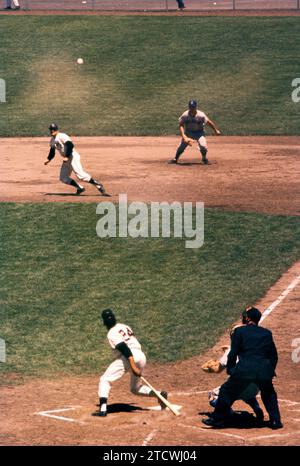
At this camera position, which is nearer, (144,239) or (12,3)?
(144,239)

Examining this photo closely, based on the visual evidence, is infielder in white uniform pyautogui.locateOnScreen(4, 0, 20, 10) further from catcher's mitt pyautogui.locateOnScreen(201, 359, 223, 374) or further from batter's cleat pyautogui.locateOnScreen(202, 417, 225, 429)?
batter's cleat pyautogui.locateOnScreen(202, 417, 225, 429)

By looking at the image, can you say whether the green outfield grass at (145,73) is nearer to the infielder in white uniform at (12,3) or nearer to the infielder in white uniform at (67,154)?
the infielder in white uniform at (12,3)

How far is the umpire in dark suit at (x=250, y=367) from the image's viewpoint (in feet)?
54.2

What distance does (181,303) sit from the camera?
23984mm

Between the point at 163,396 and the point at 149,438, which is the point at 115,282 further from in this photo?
the point at 149,438

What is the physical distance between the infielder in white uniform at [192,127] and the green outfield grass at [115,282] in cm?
503

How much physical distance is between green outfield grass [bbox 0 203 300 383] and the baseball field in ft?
0.16

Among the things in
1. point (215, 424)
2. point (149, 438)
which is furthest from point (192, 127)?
point (149, 438)

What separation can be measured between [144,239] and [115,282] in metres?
2.90

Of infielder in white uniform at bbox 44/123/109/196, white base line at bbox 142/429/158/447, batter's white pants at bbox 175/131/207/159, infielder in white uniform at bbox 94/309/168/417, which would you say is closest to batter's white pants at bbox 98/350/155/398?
infielder in white uniform at bbox 94/309/168/417

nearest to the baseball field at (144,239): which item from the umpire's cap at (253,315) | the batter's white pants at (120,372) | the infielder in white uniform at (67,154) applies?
the batter's white pants at (120,372)

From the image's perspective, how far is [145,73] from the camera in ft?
163

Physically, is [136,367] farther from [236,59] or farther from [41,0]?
[41,0]

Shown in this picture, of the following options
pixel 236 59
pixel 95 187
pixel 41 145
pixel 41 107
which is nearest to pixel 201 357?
pixel 95 187
